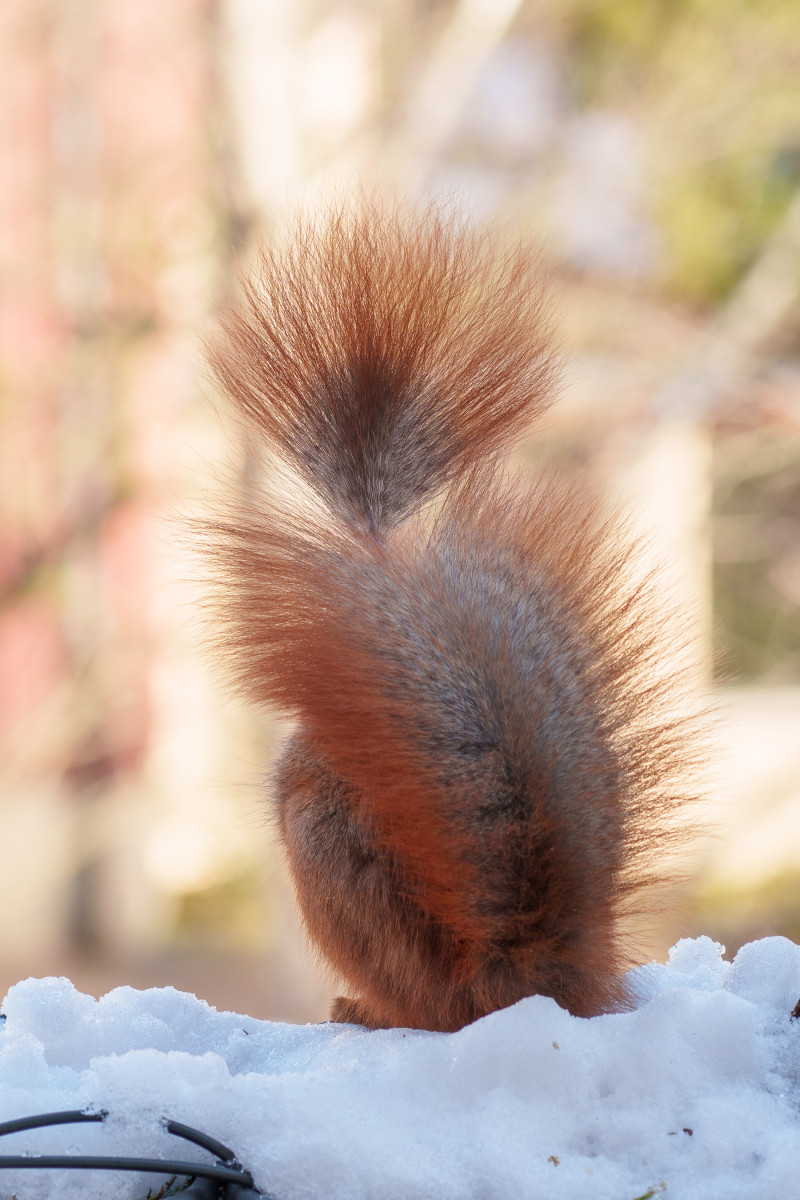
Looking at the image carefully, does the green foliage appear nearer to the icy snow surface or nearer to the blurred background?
the blurred background

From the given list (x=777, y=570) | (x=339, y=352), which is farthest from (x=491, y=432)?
(x=777, y=570)

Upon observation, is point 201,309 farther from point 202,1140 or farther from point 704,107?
point 202,1140

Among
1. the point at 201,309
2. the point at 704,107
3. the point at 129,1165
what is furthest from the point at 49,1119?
the point at 704,107

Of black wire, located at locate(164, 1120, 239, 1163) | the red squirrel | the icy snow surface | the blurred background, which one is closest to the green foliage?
the blurred background

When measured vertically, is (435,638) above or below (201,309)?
below

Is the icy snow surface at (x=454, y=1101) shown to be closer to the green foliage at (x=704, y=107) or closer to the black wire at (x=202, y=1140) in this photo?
the black wire at (x=202, y=1140)
